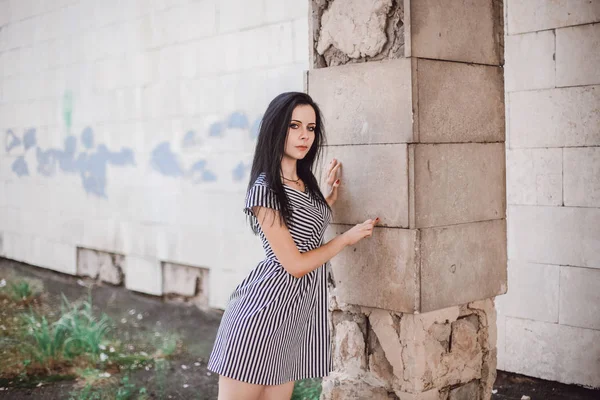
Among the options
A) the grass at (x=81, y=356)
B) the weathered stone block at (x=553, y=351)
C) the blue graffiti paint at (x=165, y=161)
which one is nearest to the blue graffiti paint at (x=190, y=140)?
the blue graffiti paint at (x=165, y=161)

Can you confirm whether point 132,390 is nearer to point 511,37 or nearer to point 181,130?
point 181,130

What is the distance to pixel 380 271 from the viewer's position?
3.30m

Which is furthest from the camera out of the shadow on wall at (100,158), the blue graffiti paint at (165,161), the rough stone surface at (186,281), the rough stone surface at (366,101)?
the blue graffiti paint at (165,161)

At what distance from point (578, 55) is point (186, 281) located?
401cm

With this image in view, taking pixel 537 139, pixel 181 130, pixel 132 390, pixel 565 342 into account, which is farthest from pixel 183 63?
pixel 565 342

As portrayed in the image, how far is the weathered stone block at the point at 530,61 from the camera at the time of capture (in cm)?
443

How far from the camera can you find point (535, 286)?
457 cm

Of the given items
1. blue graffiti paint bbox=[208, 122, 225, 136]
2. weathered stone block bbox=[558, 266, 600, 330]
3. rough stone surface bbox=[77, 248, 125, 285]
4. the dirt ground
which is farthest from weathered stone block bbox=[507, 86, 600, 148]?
rough stone surface bbox=[77, 248, 125, 285]

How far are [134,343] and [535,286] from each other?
3.26m

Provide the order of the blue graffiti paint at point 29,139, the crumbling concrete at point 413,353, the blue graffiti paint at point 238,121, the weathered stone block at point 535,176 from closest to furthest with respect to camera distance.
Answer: the crumbling concrete at point 413,353
the weathered stone block at point 535,176
the blue graffiti paint at point 238,121
the blue graffiti paint at point 29,139

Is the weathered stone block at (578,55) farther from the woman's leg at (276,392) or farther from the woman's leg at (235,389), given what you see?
the woman's leg at (235,389)

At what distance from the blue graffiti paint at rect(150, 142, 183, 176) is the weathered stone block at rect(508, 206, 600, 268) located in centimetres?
330

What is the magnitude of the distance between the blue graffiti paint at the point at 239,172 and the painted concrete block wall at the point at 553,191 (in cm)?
232

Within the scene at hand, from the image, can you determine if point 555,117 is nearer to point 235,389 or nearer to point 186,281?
point 235,389
